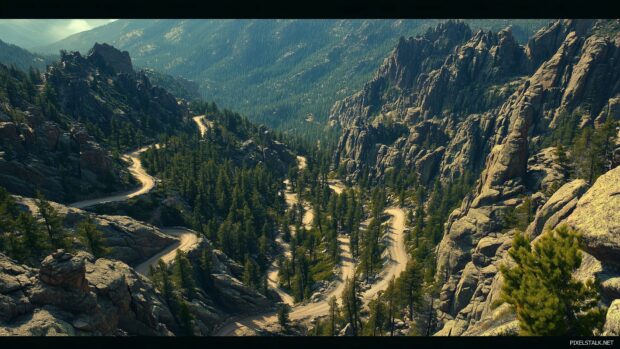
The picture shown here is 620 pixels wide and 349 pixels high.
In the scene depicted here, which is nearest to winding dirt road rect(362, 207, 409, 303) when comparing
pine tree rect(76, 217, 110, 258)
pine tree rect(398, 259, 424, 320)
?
pine tree rect(398, 259, 424, 320)

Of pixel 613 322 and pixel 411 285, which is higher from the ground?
pixel 613 322

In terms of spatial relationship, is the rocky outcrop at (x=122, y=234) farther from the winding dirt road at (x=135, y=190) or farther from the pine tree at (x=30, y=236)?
the winding dirt road at (x=135, y=190)

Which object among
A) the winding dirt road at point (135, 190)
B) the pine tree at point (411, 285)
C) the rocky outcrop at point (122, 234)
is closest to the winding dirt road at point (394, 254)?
the pine tree at point (411, 285)

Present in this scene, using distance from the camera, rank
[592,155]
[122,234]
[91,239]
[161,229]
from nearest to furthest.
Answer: [91,239], [592,155], [122,234], [161,229]

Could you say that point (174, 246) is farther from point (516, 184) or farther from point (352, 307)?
point (516, 184)

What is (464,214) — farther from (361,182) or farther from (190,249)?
(361,182)

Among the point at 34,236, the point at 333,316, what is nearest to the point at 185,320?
the point at 34,236
